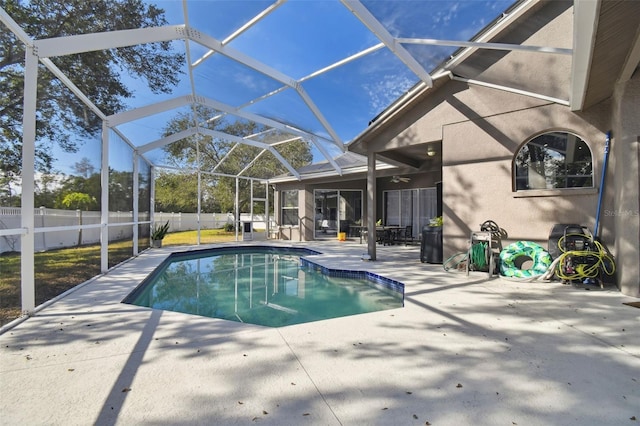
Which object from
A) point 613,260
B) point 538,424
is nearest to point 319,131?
point 613,260

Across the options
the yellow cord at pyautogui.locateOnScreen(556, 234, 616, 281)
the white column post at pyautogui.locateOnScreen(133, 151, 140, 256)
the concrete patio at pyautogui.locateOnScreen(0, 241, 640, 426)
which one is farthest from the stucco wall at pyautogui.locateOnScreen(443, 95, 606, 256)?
the white column post at pyautogui.locateOnScreen(133, 151, 140, 256)

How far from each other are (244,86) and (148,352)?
627 centimetres

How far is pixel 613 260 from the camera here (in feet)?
16.6

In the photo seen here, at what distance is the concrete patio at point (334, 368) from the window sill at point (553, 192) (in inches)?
86.5

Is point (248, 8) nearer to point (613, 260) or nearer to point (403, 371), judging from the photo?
point (403, 371)

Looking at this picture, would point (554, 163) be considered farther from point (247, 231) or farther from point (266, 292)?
point (247, 231)

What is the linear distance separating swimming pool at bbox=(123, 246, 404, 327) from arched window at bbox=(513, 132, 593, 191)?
3.21 metres

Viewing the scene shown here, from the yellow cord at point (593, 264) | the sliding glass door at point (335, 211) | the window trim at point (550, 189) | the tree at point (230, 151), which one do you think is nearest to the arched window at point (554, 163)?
the window trim at point (550, 189)

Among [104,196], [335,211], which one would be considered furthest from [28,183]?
[335,211]

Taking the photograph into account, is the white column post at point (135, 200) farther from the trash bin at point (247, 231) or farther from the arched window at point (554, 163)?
the arched window at point (554, 163)

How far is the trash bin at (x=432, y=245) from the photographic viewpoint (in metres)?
7.58

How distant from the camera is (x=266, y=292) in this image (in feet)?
20.6

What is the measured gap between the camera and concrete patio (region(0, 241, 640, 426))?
189 centimetres

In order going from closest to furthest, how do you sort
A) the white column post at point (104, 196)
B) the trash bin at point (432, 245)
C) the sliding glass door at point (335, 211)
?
the white column post at point (104, 196), the trash bin at point (432, 245), the sliding glass door at point (335, 211)
